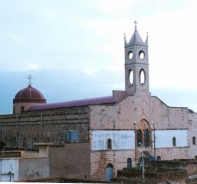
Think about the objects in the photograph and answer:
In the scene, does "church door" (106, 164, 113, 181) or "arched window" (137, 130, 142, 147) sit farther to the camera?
"arched window" (137, 130, 142, 147)

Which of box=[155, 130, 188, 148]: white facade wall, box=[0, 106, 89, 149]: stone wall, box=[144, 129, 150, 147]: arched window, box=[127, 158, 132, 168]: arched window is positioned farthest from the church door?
box=[155, 130, 188, 148]: white facade wall

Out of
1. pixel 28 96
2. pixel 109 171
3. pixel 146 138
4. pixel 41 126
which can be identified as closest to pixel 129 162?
pixel 109 171

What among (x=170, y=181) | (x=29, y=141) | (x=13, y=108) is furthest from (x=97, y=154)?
(x=13, y=108)

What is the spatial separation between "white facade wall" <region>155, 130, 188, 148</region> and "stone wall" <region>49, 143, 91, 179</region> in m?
6.47

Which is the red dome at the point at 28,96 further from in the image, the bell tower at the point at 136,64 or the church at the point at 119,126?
the bell tower at the point at 136,64

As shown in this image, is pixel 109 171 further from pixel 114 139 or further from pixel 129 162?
pixel 114 139

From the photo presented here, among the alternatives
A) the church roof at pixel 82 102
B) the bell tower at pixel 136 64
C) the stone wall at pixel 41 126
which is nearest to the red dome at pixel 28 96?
the church roof at pixel 82 102

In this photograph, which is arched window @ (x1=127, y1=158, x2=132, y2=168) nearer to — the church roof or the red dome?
the church roof

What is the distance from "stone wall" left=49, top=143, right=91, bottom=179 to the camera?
20656mm

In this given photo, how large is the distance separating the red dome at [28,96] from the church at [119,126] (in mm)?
1005

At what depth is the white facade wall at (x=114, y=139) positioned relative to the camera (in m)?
23.5

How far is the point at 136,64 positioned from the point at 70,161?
8524mm

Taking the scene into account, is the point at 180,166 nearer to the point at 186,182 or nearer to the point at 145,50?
the point at 186,182

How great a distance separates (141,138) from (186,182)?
9.57m
